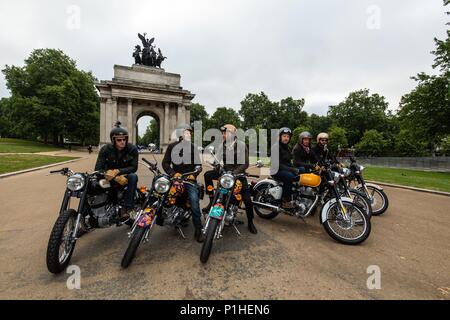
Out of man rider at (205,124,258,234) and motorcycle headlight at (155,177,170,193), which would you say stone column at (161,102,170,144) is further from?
motorcycle headlight at (155,177,170,193)

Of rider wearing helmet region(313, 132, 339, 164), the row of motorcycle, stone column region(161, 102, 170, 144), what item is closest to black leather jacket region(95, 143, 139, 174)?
the row of motorcycle

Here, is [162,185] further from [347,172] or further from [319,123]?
[319,123]

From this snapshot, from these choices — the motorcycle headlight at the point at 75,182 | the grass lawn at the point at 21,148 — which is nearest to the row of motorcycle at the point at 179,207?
the motorcycle headlight at the point at 75,182

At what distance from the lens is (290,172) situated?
13.0 ft

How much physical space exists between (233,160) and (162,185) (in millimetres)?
1482

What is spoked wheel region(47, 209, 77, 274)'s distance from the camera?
7.25 ft

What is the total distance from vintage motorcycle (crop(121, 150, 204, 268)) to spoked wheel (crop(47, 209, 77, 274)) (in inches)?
25.7

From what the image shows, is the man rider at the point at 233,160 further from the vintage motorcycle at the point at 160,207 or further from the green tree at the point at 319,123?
the green tree at the point at 319,123

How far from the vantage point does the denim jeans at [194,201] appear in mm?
3199

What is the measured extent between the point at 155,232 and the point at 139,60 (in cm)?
3845

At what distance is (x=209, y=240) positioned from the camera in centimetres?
258

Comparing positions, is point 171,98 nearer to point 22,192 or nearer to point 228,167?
point 22,192

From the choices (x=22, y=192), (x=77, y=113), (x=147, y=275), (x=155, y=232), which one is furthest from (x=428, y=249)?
(x=77, y=113)

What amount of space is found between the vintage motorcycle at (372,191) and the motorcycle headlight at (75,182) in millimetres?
5091
